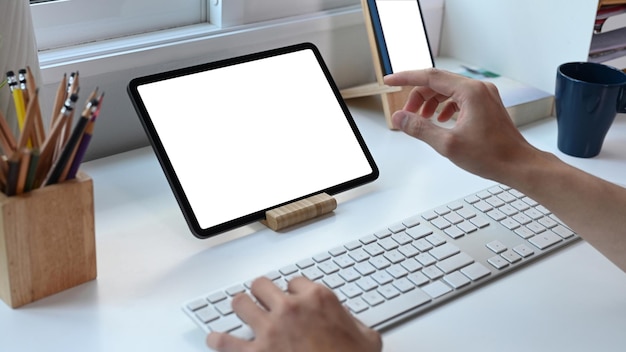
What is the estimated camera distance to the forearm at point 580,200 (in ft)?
2.70

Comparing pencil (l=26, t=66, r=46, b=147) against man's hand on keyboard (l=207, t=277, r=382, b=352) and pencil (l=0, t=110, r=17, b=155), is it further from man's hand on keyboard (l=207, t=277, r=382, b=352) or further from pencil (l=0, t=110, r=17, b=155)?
man's hand on keyboard (l=207, t=277, r=382, b=352)

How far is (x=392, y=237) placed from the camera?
0.87m

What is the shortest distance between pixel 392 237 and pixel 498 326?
6.4 inches

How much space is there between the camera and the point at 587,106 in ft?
3.71

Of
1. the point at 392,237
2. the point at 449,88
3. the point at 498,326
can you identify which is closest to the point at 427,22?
the point at 449,88

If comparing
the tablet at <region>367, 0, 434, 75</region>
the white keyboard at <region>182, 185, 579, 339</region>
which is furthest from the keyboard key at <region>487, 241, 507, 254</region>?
the tablet at <region>367, 0, 434, 75</region>

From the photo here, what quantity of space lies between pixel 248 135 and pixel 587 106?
0.51m

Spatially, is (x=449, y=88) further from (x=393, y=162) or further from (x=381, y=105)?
(x=381, y=105)

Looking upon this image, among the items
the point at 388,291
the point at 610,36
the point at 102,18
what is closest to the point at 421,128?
the point at 388,291

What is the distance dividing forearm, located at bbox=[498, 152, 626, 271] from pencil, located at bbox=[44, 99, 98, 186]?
17.1 inches

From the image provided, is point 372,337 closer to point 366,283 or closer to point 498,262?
point 366,283

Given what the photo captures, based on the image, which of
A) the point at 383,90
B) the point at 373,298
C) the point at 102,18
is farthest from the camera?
the point at 383,90

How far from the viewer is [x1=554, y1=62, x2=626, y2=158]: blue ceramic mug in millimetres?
1117

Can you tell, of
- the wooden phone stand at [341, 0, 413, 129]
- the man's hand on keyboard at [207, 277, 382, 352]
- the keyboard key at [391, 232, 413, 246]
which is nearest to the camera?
the man's hand on keyboard at [207, 277, 382, 352]
